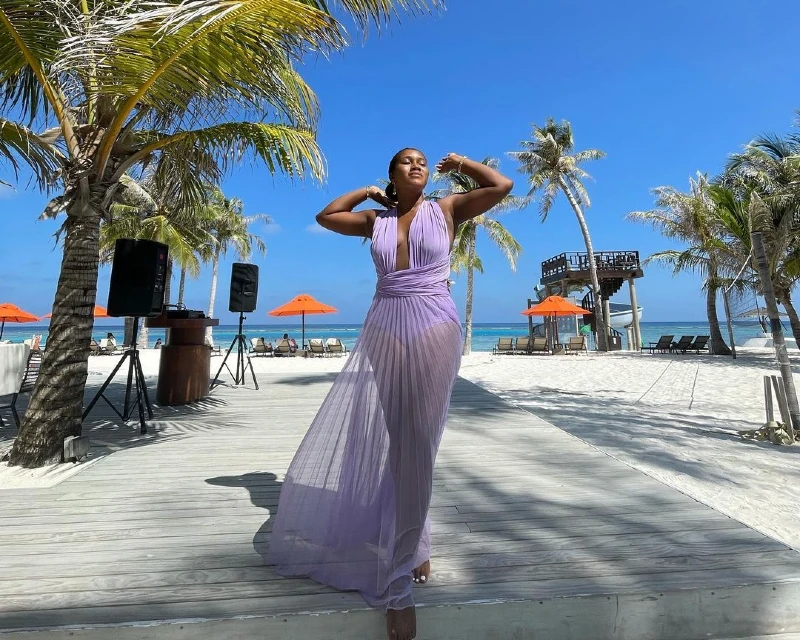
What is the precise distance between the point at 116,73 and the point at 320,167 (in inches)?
72.0

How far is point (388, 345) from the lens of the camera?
1.72m

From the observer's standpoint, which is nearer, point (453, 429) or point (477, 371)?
point (453, 429)

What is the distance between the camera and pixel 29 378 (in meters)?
5.77

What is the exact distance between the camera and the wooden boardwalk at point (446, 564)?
1657 millimetres

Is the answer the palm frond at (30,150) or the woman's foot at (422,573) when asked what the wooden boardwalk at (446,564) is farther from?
the palm frond at (30,150)

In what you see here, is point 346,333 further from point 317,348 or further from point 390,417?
point 390,417

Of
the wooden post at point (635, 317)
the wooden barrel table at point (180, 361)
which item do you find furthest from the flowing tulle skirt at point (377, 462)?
the wooden post at point (635, 317)

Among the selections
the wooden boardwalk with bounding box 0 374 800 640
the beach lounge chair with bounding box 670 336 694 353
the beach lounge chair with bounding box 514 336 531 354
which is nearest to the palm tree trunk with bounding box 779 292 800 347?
the beach lounge chair with bounding box 670 336 694 353

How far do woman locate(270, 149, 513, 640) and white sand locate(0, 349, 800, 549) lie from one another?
223 cm

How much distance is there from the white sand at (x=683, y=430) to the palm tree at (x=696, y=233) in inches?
291

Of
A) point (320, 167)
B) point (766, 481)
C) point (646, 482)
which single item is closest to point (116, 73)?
point (320, 167)

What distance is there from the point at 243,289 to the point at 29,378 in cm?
320

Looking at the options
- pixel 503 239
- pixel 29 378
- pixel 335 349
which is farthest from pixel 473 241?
pixel 29 378

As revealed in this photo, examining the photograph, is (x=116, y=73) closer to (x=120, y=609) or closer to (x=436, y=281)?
(x=436, y=281)
